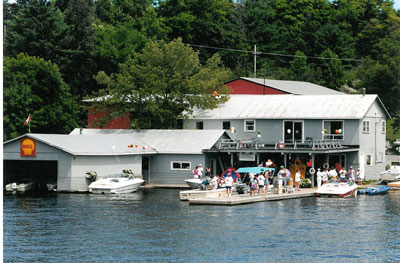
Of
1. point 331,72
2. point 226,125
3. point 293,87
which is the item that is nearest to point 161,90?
point 226,125

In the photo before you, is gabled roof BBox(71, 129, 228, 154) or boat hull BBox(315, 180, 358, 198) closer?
boat hull BBox(315, 180, 358, 198)

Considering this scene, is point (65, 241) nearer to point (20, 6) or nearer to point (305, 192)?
point (305, 192)

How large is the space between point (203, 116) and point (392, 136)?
34169 mm

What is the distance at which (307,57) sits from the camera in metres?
105

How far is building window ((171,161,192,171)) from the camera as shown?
185ft

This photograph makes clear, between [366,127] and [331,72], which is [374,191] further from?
[331,72]

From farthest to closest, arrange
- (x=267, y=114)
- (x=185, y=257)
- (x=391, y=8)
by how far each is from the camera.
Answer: (x=391, y=8)
(x=267, y=114)
(x=185, y=257)

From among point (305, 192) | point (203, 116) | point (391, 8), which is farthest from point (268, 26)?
point (305, 192)

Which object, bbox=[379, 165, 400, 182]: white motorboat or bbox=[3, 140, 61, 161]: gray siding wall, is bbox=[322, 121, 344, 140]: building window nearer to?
bbox=[379, 165, 400, 182]: white motorboat

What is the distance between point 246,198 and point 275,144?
12147 mm

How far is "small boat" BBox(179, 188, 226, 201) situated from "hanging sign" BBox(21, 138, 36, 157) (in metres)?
13.4

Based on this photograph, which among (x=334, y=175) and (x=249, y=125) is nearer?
(x=334, y=175)

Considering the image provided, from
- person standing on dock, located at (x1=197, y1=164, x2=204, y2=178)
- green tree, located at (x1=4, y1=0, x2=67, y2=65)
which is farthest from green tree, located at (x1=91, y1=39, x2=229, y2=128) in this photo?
green tree, located at (x1=4, y1=0, x2=67, y2=65)

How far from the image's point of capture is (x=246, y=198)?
45.0 m
